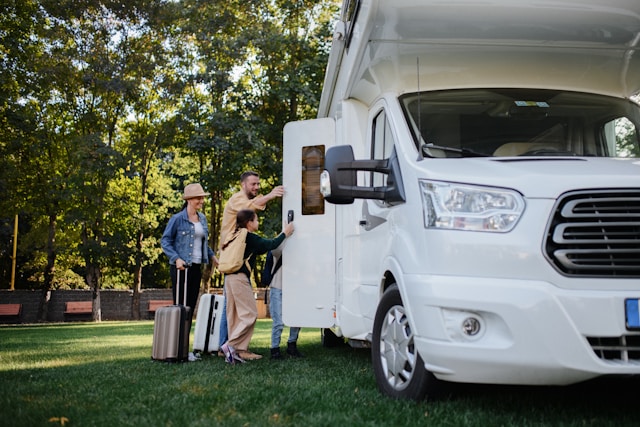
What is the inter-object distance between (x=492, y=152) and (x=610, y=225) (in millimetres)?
1350

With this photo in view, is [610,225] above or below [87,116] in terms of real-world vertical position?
below

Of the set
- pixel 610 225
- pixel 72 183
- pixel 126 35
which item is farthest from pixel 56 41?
pixel 610 225

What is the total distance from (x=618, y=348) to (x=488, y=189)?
40.8 inches

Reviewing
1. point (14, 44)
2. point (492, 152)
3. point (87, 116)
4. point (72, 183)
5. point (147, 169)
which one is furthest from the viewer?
point (147, 169)

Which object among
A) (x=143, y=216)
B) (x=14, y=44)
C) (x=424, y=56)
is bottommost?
(x=424, y=56)

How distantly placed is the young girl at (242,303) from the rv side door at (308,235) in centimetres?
54

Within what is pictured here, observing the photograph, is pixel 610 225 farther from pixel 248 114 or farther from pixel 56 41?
pixel 56 41

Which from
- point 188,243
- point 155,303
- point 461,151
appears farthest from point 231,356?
point 155,303

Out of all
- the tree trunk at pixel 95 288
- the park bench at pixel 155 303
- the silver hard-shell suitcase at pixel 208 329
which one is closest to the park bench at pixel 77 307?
the tree trunk at pixel 95 288

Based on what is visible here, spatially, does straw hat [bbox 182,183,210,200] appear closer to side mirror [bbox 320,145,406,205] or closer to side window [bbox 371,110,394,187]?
side window [bbox 371,110,394,187]

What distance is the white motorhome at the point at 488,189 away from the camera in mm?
3727

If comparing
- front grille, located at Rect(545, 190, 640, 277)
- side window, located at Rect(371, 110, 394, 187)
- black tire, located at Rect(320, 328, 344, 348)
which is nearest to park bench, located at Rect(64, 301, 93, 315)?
black tire, located at Rect(320, 328, 344, 348)

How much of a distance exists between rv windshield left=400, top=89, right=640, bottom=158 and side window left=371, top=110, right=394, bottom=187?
244 millimetres

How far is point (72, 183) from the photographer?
24.1m
